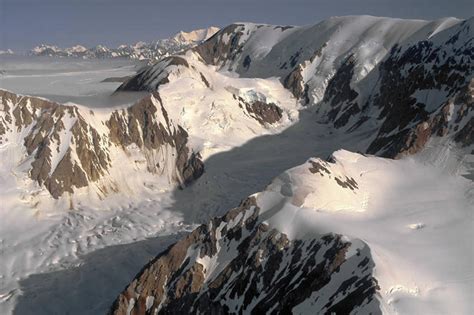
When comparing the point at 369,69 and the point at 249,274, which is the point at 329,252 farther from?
the point at 369,69

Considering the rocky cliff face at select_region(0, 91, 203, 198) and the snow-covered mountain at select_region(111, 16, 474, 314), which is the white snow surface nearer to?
the snow-covered mountain at select_region(111, 16, 474, 314)

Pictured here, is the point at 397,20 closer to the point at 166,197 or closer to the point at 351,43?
the point at 351,43

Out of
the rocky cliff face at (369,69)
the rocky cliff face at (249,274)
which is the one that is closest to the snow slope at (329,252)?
the rocky cliff face at (249,274)

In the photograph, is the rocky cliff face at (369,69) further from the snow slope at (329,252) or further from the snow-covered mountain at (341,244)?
the snow slope at (329,252)

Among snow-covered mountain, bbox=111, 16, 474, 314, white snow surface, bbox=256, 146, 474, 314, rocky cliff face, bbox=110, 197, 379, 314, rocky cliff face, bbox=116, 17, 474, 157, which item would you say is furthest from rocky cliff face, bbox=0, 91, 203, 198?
white snow surface, bbox=256, 146, 474, 314

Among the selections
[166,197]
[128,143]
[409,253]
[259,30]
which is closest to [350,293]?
[409,253]

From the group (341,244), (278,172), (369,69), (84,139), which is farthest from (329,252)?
(369,69)
